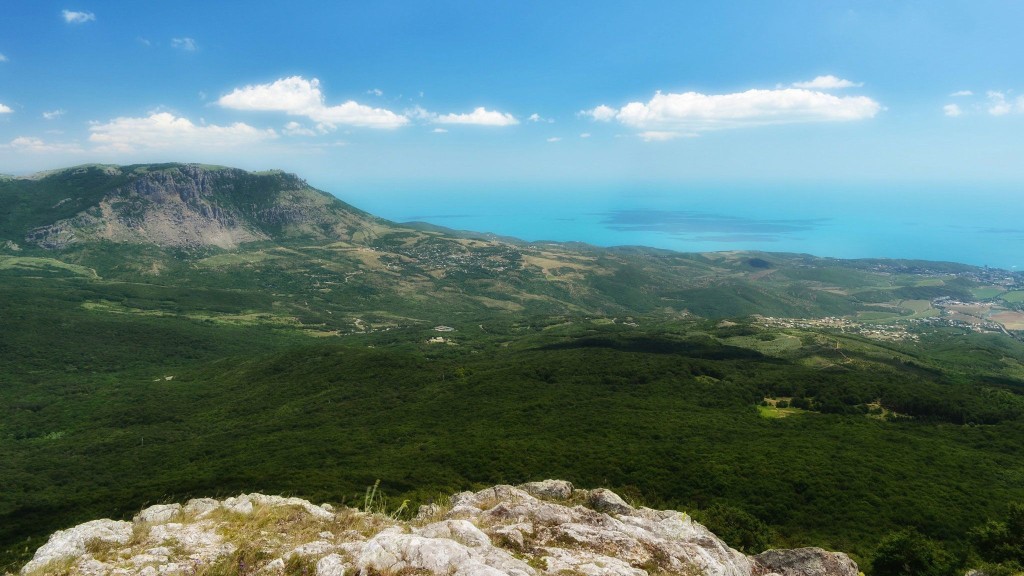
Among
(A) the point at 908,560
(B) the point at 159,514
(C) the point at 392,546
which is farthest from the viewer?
(A) the point at 908,560

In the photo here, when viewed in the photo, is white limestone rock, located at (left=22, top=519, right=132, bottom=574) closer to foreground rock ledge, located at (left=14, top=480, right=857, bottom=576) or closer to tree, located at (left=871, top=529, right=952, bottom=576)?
foreground rock ledge, located at (left=14, top=480, right=857, bottom=576)

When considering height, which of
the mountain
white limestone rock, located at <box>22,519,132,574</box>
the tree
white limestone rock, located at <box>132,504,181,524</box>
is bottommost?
the mountain

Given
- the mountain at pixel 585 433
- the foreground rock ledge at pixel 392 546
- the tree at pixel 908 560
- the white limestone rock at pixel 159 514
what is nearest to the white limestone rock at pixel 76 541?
the foreground rock ledge at pixel 392 546

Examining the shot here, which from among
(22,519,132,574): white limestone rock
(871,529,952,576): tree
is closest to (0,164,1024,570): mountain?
(871,529,952,576): tree

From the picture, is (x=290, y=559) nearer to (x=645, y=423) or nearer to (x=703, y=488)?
(x=703, y=488)

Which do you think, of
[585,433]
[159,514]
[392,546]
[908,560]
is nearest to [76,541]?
[159,514]

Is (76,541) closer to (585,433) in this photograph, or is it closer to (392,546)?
(392,546)

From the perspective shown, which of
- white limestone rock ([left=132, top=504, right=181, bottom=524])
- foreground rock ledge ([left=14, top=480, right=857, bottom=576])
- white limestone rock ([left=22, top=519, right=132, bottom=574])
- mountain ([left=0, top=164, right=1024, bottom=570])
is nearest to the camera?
foreground rock ledge ([left=14, top=480, right=857, bottom=576])

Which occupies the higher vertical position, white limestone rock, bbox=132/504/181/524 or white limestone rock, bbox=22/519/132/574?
white limestone rock, bbox=22/519/132/574
